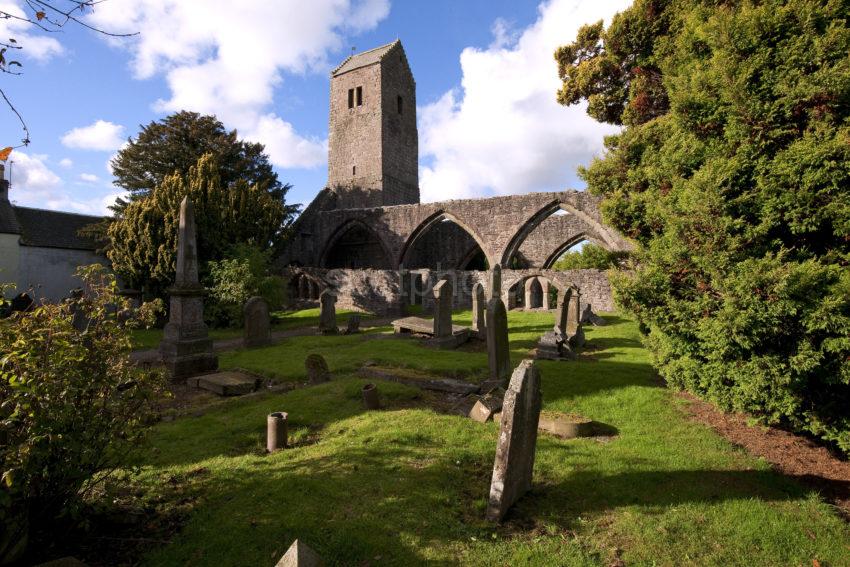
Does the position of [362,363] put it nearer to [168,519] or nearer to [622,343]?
[168,519]

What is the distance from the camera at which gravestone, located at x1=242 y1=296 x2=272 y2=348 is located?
1142cm

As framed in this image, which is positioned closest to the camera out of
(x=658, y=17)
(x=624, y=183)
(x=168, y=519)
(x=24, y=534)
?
(x=24, y=534)

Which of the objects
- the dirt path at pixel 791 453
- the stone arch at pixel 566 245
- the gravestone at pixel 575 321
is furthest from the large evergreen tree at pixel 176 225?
the dirt path at pixel 791 453

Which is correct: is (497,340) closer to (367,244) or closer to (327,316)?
(327,316)

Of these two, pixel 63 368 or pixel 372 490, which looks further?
pixel 372 490

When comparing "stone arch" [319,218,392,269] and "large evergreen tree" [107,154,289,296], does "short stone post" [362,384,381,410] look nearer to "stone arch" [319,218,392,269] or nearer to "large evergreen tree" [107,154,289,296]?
"large evergreen tree" [107,154,289,296]

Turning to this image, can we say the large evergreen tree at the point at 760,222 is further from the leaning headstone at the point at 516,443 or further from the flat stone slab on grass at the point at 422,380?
the flat stone slab on grass at the point at 422,380

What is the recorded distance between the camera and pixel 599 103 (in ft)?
32.9

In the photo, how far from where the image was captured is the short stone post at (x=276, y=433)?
4.81m

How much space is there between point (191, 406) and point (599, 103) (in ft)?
34.7

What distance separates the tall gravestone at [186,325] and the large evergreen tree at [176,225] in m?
7.35

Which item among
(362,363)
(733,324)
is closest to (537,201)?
(362,363)

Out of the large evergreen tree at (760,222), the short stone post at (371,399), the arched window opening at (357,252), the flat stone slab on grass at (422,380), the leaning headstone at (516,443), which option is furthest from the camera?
the arched window opening at (357,252)

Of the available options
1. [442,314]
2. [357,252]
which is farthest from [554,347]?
[357,252]
